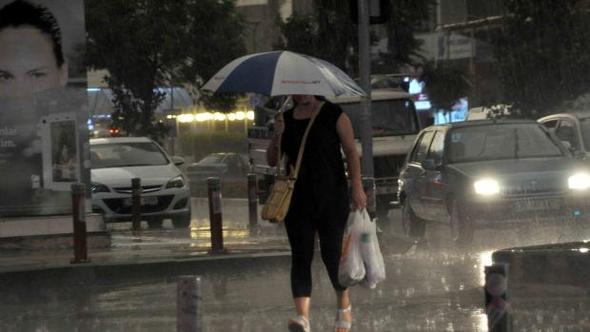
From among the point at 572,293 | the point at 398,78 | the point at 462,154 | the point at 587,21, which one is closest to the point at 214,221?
the point at 462,154

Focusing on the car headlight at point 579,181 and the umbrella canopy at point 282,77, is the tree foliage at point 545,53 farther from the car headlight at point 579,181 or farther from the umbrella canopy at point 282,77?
the umbrella canopy at point 282,77

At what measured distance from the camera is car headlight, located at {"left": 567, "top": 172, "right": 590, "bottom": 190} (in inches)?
648

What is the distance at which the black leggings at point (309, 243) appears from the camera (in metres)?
9.18

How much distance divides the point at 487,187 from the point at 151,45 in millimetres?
20089

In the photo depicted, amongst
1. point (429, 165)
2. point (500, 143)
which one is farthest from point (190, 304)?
point (500, 143)

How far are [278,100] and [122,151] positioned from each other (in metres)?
5.52

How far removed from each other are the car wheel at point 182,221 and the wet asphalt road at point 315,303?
864cm

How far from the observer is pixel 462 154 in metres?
17.9

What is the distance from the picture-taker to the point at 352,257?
8969 millimetres

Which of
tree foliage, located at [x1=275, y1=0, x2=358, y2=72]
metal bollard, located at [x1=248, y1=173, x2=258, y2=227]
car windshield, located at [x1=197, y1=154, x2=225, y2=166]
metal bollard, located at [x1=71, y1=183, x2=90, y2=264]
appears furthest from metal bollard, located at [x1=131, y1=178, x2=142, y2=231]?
car windshield, located at [x1=197, y1=154, x2=225, y2=166]

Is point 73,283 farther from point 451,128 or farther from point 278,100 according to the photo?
point 278,100

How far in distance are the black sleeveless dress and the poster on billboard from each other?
764 centimetres

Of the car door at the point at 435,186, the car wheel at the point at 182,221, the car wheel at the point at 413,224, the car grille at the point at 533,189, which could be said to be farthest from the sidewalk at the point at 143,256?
the car wheel at the point at 182,221

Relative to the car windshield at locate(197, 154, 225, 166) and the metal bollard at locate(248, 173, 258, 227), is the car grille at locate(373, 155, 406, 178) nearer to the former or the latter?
the metal bollard at locate(248, 173, 258, 227)
